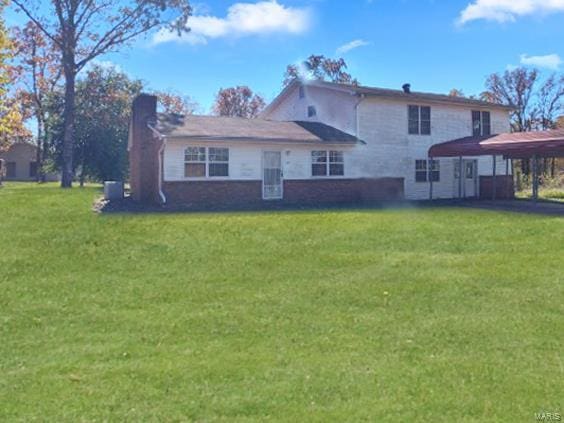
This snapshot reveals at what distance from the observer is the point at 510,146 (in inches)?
851

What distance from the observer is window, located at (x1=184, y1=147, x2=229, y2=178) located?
1975 centimetres

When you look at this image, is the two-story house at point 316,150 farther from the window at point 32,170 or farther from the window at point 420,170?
the window at point 32,170

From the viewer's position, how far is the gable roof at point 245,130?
65.2 ft

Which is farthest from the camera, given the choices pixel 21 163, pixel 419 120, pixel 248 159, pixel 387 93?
pixel 21 163

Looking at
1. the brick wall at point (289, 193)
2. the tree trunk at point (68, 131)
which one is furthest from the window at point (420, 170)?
the tree trunk at point (68, 131)

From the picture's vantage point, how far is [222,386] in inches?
173

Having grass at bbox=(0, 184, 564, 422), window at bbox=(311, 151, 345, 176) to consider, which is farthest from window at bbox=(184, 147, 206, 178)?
grass at bbox=(0, 184, 564, 422)

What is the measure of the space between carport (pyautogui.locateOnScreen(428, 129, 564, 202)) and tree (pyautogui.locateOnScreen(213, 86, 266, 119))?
38327mm

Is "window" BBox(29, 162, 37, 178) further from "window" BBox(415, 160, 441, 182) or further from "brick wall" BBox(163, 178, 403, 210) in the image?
"window" BBox(415, 160, 441, 182)

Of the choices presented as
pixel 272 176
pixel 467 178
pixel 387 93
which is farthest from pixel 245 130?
pixel 467 178

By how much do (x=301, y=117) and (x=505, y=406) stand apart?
24.8m

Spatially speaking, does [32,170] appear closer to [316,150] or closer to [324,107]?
[324,107]

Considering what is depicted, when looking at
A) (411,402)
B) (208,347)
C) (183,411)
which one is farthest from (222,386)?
(411,402)

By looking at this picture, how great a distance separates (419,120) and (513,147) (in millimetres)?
5579
